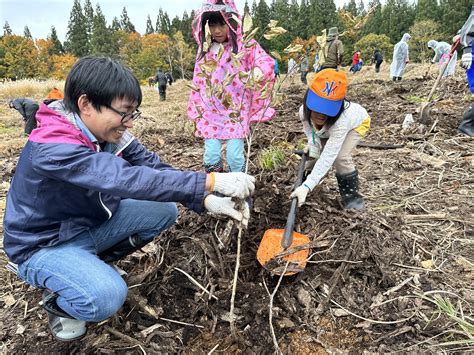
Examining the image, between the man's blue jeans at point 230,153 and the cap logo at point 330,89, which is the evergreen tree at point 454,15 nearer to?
the man's blue jeans at point 230,153

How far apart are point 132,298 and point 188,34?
52.7 m

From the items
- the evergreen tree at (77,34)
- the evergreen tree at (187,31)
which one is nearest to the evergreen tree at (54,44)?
the evergreen tree at (77,34)

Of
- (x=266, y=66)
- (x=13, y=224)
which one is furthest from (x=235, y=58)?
(x=13, y=224)

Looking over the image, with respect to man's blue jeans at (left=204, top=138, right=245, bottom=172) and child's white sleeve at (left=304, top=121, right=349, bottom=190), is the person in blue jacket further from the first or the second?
man's blue jeans at (left=204, top=138, right=245, bottom=172)

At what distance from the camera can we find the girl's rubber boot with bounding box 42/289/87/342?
165 centimetres

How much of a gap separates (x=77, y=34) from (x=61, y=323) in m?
58.4

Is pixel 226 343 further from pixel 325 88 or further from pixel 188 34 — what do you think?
pixel 188 34

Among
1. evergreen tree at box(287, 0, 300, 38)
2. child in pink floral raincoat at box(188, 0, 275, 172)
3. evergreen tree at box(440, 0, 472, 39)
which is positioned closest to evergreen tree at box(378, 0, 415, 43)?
evergreen tree at box(440, 0, 472, 39)

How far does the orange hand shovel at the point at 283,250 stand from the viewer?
193cm

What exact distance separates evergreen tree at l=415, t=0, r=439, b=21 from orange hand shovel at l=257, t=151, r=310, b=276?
136ft

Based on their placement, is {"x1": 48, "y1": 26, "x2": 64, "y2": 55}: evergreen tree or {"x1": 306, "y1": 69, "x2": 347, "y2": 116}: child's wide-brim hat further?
{"x1": 48, "y1": 26, "x2": 64, "y2": 55}: evergreen tree

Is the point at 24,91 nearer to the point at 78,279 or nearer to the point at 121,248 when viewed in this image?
the point at 121,248

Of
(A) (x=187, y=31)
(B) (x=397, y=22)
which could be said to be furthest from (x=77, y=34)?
(B) (x=397, y=22)

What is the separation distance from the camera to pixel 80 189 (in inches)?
65.2
